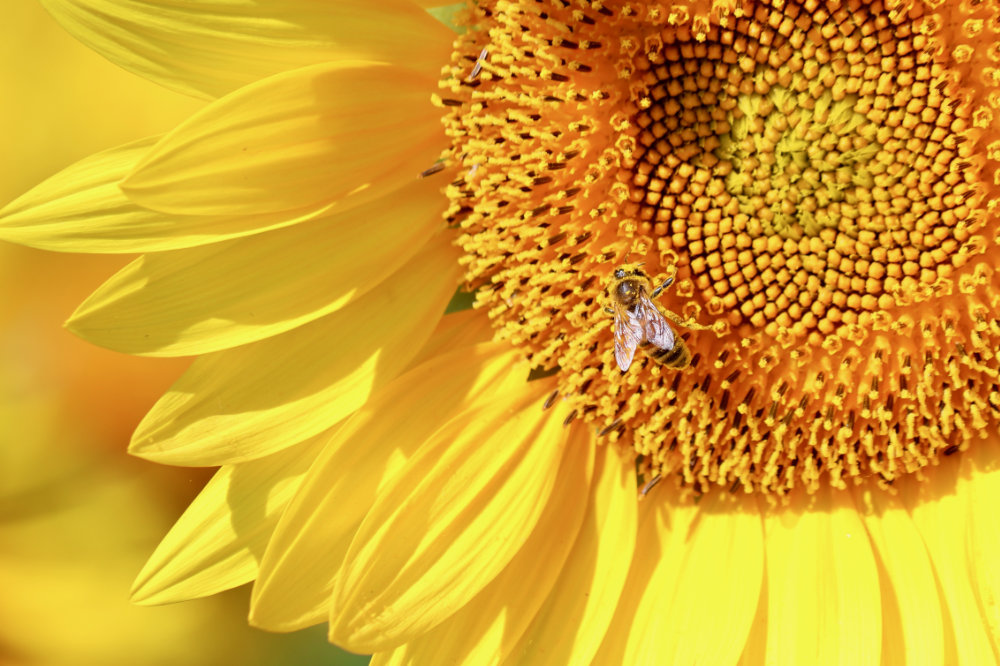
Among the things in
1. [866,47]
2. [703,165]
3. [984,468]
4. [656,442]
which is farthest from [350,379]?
[984,468]

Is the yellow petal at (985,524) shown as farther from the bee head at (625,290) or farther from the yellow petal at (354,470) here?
the yellow petal at (354,470)

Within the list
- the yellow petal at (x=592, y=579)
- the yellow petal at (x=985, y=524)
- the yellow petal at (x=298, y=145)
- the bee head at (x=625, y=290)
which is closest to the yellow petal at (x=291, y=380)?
the yellow petal at (x=298, y=145)

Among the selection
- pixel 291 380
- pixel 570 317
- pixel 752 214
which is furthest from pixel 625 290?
pixel 291 380

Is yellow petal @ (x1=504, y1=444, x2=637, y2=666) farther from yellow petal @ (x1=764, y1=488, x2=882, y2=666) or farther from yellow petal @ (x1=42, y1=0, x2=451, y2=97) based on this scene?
yellow petal @ (x1=42, y1=0, x2=451, y2=97)

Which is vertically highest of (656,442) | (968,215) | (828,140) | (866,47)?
(866,47)

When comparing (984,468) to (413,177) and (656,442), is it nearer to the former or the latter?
(656,442)

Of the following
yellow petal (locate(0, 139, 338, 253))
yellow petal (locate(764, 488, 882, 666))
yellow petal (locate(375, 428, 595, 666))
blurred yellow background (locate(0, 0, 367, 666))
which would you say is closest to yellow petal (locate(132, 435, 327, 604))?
yellow petal (locate(375, 428, 595, 666))
